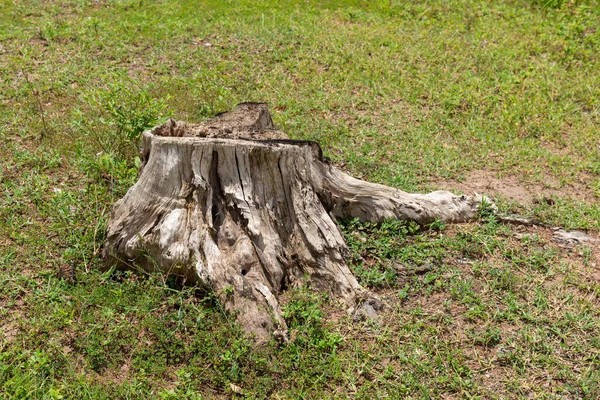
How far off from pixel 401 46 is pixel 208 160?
6.09 meters

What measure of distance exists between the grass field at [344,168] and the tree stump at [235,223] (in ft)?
0.59

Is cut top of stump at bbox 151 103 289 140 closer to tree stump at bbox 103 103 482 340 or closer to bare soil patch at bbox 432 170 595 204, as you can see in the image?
tree stump at bbox 103 103 482 340

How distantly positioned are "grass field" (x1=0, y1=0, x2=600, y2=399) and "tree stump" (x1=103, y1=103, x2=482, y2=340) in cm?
18

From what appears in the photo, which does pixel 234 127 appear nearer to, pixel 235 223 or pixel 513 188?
pixel 235 223

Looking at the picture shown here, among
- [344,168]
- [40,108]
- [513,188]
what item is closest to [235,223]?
[344,168]

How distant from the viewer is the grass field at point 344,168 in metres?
4.00

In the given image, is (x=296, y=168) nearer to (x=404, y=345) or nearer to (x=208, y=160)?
(x=208, y=160)

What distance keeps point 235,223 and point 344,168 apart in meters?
2.33

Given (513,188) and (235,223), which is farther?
(513,188)

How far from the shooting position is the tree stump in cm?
434

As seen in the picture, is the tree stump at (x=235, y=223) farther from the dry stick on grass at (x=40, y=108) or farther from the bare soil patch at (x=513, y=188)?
the dry stick on grass at (x=40, y=108)

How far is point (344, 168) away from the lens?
21.7 feet

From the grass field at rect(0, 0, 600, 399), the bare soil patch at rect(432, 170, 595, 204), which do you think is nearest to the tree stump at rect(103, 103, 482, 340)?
the grass field at rect(0, 0, 600, 399)

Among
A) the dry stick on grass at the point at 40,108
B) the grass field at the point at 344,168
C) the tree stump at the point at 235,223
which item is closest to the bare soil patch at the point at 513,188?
the grass field at the point at 344,168
